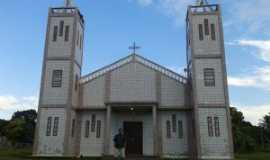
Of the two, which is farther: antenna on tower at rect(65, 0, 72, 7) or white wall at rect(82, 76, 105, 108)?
antenna on tower at rect(65, 0, 72, 7)

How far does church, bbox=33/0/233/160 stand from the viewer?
17.8 metres

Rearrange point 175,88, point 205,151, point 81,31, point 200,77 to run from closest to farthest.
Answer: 1. point 205,151
2. point 200,77
3. point 175,88
4. point 81,31

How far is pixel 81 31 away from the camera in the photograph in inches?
860

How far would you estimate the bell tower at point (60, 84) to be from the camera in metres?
17.9

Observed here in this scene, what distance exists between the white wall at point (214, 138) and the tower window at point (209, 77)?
1.64 meters

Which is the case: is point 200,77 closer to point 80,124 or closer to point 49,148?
point 80,124

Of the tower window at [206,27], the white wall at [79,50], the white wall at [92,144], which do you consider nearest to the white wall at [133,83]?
the white wall at [92,144]

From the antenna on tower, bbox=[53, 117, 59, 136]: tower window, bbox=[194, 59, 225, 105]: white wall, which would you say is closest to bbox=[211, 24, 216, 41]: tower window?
bbox=[194, 59, 225, 105]: white wall

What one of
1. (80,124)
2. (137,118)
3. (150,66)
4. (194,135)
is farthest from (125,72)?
(194,135)

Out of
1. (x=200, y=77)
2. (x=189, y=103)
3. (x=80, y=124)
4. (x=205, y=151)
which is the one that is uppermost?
(x=200, y=77)

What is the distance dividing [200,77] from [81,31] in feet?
32.1

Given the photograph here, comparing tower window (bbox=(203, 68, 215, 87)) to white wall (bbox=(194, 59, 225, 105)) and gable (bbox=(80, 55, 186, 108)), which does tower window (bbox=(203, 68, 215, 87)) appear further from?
gable (bbox=(80, 55, 186, 108))

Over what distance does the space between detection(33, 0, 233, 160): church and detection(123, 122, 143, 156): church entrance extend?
Result: 7 centimetres

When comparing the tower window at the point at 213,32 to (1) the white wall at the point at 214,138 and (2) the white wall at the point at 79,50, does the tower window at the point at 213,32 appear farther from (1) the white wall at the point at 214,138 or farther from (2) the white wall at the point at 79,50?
(2) the white wall at the point at 79,50
